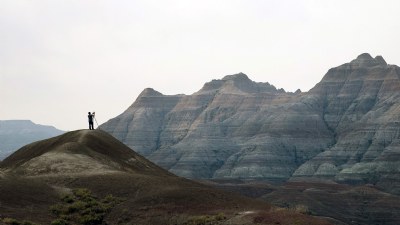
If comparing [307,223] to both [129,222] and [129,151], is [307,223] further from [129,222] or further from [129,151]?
[129,151]

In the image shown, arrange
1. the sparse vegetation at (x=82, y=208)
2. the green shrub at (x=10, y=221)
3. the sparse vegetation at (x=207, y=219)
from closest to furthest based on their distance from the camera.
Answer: the green shrub at (x=10, y=221)
the sparse vegetation at (x=207, y=219)
the sparse vegetation at (x=82, y=208)

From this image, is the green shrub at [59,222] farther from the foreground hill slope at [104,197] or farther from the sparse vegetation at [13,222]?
the sparse vegetation at [13,222]

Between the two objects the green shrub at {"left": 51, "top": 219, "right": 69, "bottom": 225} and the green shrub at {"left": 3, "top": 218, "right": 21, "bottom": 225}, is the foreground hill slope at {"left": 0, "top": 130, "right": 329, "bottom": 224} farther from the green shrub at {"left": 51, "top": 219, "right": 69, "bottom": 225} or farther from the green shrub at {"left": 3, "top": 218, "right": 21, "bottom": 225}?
the green shrub at {"left": 3, "top": 218, "right": 21, "bottom": 225}

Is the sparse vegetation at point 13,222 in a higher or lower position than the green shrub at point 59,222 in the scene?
higher

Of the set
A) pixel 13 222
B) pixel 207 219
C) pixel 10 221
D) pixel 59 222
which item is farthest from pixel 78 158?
pixel 207 219

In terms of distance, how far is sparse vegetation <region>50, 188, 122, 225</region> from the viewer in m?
58.8

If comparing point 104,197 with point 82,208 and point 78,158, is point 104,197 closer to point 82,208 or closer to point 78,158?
point 82,208

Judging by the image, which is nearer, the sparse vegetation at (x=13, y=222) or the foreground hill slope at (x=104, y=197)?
the sparse vegetation at (x=13, y=222)

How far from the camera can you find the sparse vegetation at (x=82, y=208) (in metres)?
58.8

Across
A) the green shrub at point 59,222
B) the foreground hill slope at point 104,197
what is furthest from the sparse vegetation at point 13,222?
the green shrub at point 59,222

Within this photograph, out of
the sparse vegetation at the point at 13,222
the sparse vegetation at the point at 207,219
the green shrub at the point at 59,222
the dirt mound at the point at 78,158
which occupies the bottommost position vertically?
the sparse vegetation at the point at 207,219

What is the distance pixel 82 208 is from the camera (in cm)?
6091

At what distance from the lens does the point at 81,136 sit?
275 ft

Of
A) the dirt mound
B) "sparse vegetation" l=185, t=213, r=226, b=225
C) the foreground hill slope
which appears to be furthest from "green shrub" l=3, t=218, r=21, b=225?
the dirt mound
